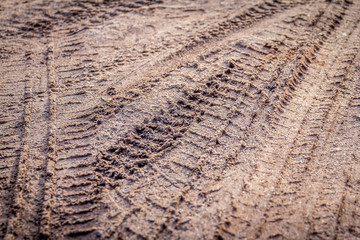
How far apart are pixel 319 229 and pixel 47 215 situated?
7.11ft

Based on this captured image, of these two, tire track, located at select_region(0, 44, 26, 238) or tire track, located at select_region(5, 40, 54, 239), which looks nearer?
tire track, located at select_region(5, 40, 54, 239)

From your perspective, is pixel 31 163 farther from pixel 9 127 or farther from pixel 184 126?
pixel 184 126

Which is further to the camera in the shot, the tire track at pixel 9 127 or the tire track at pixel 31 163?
the tire track at pixel 9 127

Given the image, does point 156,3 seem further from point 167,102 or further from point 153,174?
point 153,174

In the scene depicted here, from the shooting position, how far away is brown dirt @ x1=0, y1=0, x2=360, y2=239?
6.91 ft

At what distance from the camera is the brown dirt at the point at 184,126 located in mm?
2105

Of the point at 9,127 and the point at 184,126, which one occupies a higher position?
the point at 184,126

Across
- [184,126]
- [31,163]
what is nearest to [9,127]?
[31,163]

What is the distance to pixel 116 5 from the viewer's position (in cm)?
464

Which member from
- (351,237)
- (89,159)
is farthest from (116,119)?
(351,237)

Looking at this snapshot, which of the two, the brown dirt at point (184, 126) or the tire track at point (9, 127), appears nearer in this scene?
the brown dirt at point (184, 126)

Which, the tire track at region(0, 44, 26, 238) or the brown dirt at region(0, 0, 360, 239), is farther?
Answer: the tire track at region(0, 44, 26, 238)

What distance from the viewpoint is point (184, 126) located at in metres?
2.69

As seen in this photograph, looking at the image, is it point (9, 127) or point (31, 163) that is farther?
point (9, 127)
